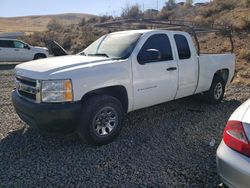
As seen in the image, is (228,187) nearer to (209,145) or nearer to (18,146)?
(209,145)

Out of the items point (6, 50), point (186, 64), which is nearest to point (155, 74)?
point (186, 64)

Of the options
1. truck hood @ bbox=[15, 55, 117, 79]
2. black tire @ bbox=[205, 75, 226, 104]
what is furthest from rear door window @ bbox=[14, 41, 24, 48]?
truck hood @ bbox=[15, 55, 117, 79]

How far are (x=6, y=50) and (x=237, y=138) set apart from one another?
19032 millimetres

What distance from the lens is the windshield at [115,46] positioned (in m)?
5.55

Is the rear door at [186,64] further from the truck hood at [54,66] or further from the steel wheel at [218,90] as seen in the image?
the truck hood at [54,66]

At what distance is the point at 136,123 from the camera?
6.20 m

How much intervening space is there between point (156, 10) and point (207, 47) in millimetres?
24523

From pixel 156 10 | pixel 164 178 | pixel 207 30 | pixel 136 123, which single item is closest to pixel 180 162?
pixel 164 178

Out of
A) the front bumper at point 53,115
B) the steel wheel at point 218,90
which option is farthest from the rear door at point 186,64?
the front bumper at point 53,115

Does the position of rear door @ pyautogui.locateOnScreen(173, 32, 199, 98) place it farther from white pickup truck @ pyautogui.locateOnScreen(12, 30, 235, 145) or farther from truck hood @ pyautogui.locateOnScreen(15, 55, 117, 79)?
truck hood @ pyautogui.locateOnScreen(15, 55, 117, 79)

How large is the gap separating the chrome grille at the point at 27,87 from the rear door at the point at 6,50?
1552 centimetres

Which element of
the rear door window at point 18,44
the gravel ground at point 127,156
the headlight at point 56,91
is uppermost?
the rear door window at point 18,44

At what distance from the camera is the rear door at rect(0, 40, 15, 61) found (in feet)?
64.3

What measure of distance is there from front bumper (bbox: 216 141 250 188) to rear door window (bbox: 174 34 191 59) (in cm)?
349
